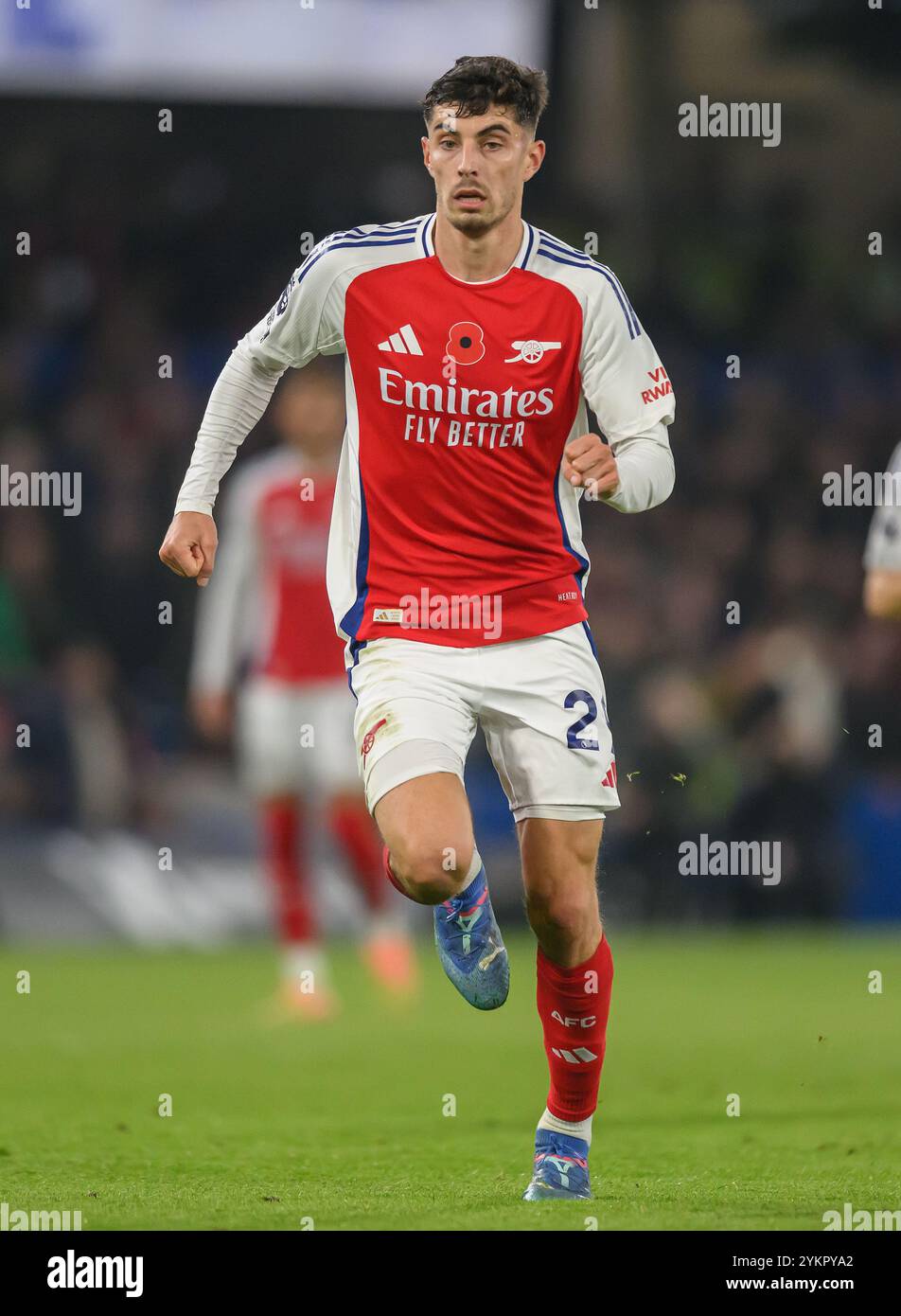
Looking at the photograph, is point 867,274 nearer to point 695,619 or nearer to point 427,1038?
point 695,619

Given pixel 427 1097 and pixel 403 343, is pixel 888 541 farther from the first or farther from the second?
pixel 427 1097

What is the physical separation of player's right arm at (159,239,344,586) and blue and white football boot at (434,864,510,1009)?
100cm

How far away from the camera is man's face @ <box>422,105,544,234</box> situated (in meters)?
5.12

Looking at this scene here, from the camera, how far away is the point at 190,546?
5.16m

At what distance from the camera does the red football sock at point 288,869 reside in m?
9.78

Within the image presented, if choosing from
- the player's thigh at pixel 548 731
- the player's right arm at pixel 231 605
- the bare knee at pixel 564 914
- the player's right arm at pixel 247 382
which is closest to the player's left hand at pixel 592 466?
the player's thigh at pixel 548 731

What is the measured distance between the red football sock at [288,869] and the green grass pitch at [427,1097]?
0.40 meters

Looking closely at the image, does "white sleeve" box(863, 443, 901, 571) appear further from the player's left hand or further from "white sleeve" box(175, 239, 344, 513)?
"white sleeve" box(175, 239, 344, 513)

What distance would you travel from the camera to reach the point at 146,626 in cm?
1458

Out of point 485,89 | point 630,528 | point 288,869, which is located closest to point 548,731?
point 485,89

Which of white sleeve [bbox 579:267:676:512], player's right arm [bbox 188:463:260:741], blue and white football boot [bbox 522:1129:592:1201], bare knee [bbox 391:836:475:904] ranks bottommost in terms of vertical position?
blue and white football boot [bbox 522:1129:592:1201]

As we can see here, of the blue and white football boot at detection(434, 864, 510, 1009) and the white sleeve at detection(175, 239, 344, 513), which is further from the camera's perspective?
the white sleeve at detection(175, 239, 344, 513)

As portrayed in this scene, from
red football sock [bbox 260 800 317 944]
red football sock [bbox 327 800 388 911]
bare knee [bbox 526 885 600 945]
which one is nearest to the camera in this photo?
bare knee [bbox 526 885 600 945]

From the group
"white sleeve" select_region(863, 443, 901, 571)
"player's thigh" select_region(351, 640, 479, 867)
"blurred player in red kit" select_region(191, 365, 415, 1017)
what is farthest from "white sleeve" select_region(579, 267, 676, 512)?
→ "blurred player in red kit" select_region(191, 365, 415, 1017)
